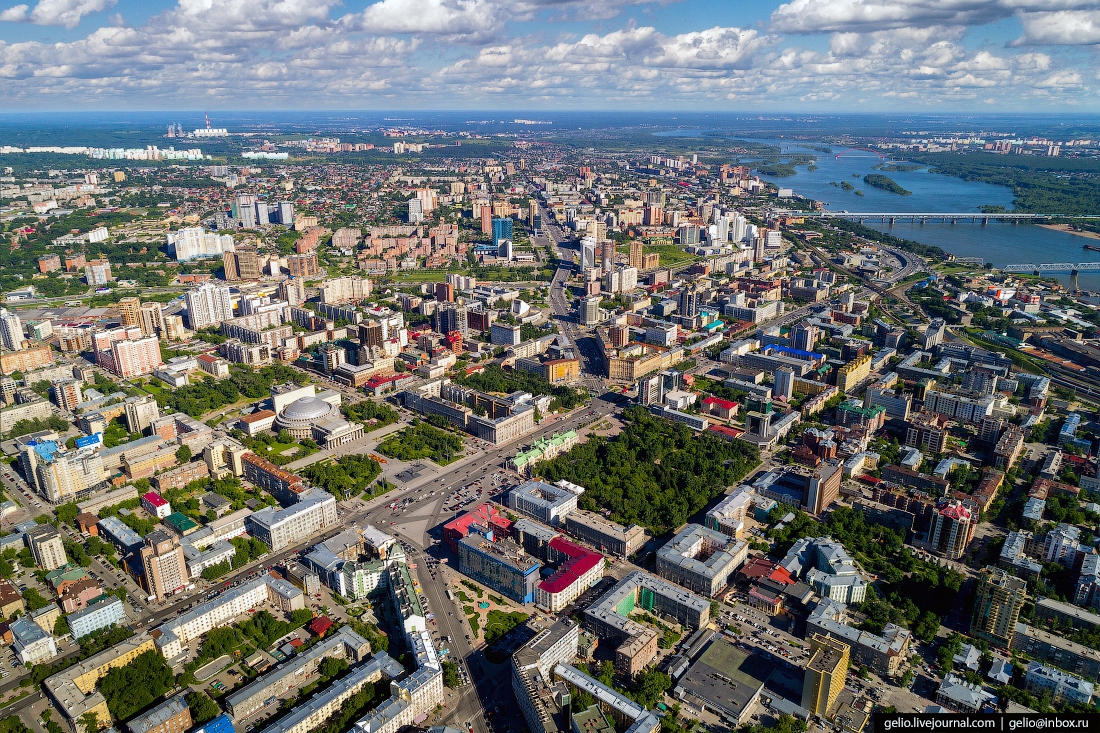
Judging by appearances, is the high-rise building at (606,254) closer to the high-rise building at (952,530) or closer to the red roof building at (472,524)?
the red roof building at (472,524)

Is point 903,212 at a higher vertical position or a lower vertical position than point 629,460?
higher

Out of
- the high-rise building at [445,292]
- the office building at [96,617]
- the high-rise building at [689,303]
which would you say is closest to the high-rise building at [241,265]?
the high-rise building at [445,292]

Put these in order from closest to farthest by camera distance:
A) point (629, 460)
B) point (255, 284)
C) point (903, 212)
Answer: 1. point (629, 460)
2. point (255, 284)
3. point (903, 212)

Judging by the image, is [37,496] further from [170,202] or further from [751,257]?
[170,202]

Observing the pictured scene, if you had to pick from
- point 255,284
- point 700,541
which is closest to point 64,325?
point 255,284

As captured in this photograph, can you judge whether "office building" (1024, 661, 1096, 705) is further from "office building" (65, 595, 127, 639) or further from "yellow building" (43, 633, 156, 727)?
"office building" (65, 595, 127, 639)

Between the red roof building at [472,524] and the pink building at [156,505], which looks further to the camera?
the pink building at [156,505]
